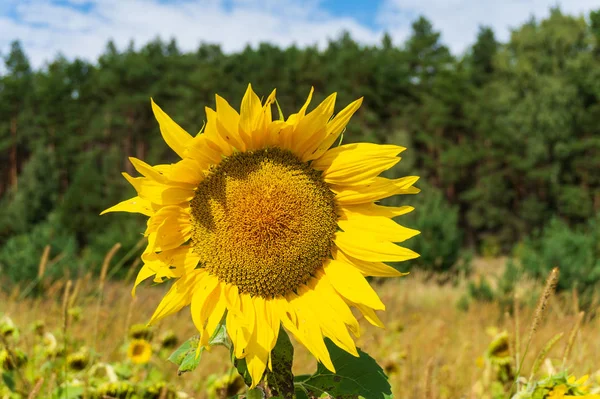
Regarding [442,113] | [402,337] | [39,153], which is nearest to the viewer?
[402,337]

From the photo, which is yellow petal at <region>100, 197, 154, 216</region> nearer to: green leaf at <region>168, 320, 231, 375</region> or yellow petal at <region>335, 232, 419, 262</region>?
green leaf at <region>168, 320, 231, 375</region>

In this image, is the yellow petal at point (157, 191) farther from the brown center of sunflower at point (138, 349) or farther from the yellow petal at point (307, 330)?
the brown center of sunflower at point (138, 349)

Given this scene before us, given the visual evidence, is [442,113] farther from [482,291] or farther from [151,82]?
[482,291]

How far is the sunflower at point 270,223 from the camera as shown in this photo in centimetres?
122

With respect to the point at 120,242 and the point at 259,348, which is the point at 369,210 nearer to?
the point at 259,348

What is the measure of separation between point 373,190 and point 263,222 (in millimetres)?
282

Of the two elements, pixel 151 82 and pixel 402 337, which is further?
pixel 151 82

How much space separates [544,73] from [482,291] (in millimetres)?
24026

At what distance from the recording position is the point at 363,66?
33125mm

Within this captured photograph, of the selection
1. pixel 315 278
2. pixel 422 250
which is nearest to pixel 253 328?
pixel 315 278

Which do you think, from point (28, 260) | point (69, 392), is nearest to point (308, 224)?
point (69, 392)

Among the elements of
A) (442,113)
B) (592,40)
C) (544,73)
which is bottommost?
(442,113)

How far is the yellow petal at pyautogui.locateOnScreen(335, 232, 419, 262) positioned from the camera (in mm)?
1259

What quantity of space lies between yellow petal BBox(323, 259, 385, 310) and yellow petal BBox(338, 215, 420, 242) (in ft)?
0.30
